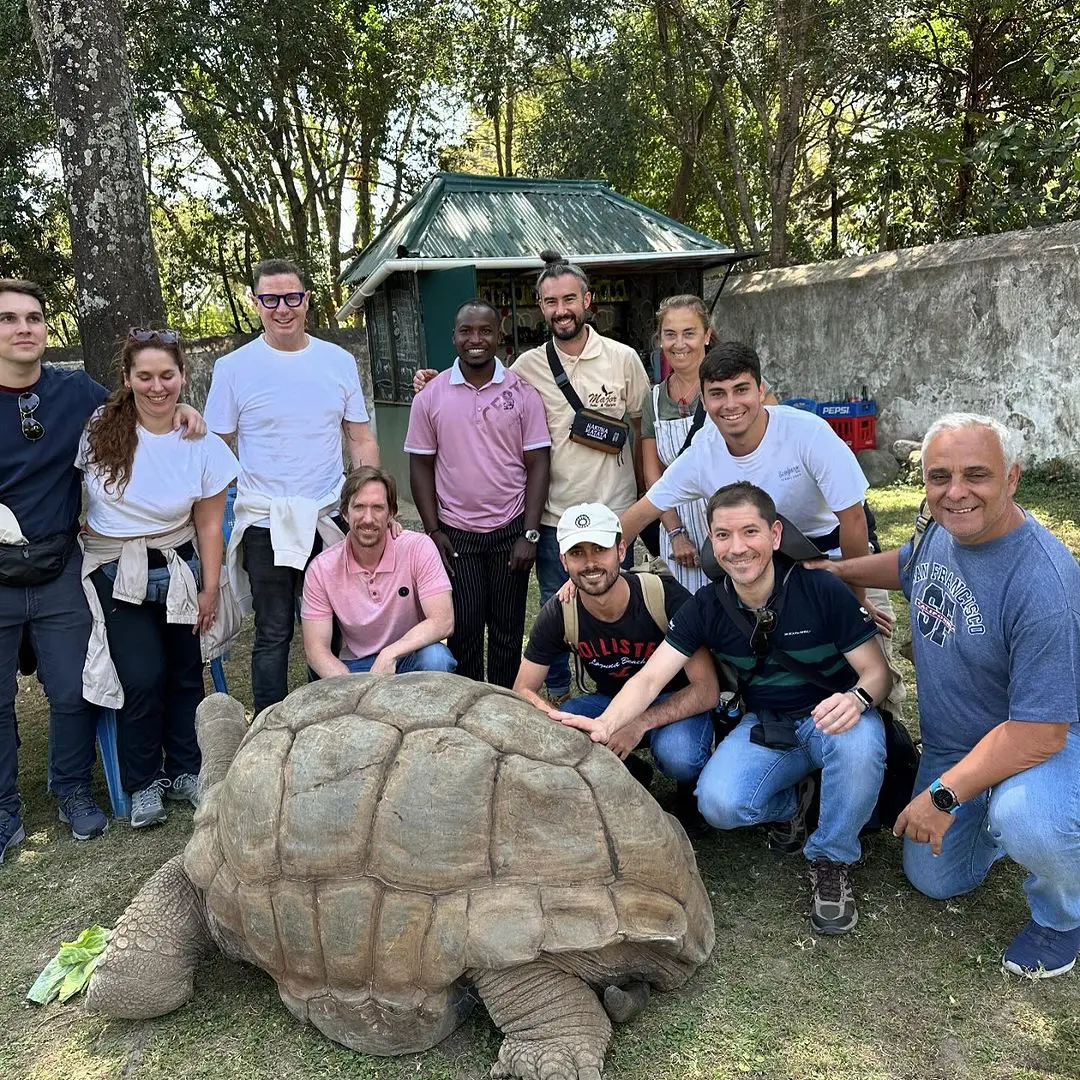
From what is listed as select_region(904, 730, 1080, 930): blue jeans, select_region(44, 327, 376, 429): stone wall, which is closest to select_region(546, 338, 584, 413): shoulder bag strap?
select_region(904, 730, 1080, 930): blue jeans

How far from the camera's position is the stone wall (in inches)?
466

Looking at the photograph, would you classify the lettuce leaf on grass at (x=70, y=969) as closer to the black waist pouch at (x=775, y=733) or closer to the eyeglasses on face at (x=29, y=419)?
the eyeglasses on face at (x=29, y=419)

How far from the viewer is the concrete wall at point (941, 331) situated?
8367 millimetres

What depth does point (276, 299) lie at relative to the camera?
4180 mm

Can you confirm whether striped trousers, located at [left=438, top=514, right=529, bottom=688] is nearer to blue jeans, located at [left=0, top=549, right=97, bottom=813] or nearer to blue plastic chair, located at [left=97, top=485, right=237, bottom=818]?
blue plastic chair, located at [left=97, top=485, right=237, bottom=818]

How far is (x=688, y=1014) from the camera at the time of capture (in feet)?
9.20

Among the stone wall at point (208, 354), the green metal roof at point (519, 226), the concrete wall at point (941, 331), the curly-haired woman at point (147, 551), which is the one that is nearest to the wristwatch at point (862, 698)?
the curly-haired woman at point (147, 551)

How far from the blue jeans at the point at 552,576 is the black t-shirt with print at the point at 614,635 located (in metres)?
0.81

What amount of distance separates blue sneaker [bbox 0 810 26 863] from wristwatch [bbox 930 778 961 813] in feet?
11.6

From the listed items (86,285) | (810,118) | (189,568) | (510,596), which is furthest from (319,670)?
(810,118)

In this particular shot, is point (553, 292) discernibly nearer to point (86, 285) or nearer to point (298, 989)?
point (298, 989)

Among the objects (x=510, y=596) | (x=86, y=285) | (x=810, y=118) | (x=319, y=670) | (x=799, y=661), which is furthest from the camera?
(x=810, y=118)

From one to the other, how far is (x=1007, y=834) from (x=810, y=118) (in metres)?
16.1

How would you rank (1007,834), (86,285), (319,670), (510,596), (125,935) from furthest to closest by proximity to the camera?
(86,285) < (510,596) < (319,670) < (125,935) < (1007,834)
